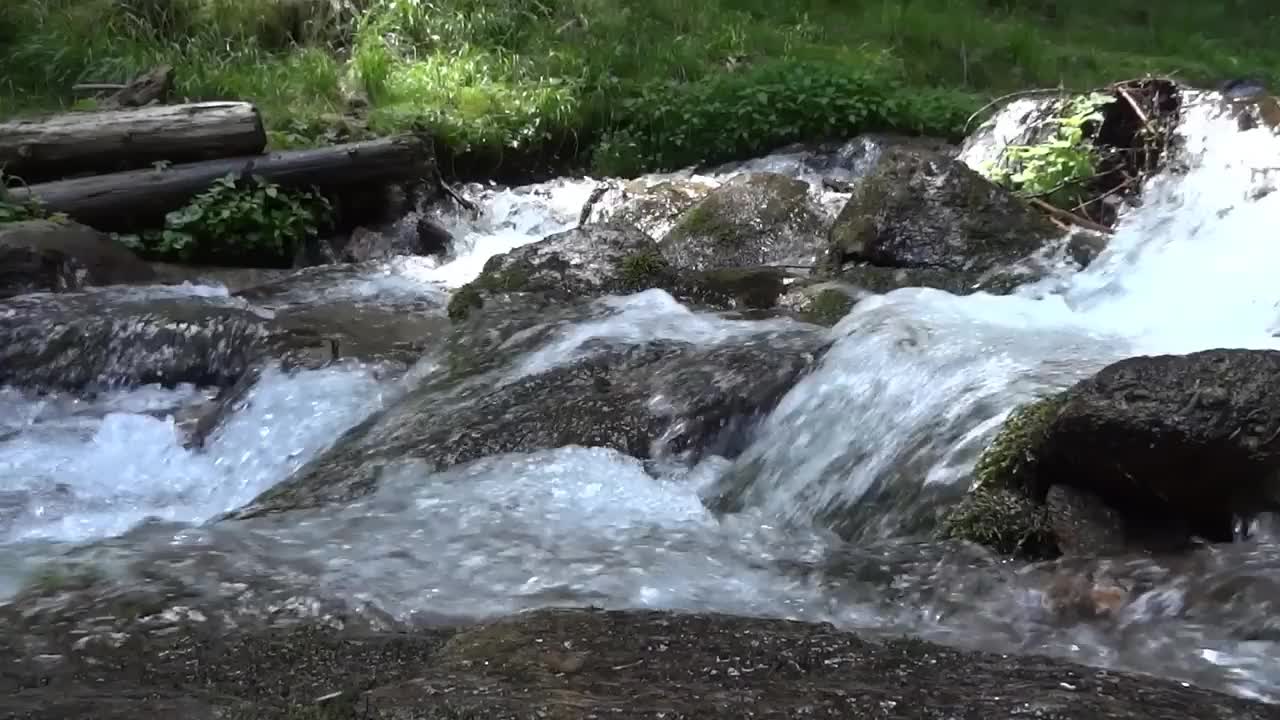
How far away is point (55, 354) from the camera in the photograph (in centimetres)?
622

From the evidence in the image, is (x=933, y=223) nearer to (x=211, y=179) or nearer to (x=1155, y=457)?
(x=1155, y=457)

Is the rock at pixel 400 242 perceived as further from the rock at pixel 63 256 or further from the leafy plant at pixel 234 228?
the rock at pixel 63 256

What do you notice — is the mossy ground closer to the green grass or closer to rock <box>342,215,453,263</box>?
rock <box>342,215,453,263</box>

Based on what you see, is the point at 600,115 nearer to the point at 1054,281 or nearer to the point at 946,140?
the point at 946,140

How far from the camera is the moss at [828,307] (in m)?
5.86

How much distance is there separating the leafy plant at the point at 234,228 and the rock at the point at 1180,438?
6364mm

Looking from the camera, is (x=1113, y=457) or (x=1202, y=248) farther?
(x=1202, y=248)

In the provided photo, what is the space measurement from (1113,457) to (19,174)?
25.1 ft

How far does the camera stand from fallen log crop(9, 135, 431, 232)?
26.3ft

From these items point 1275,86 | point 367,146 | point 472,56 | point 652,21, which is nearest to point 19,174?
point 367,146

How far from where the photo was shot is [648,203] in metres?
8.52

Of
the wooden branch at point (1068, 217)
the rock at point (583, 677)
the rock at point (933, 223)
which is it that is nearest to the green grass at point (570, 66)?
the wooden branch at point (1068, 217)

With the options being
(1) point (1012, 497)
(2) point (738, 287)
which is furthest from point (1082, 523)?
(2) point (738, 287)

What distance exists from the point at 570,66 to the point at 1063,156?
517cm
